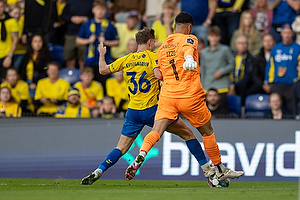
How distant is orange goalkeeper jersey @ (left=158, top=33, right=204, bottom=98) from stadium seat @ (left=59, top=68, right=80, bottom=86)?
6502 mm

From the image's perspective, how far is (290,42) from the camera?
45.0 ft

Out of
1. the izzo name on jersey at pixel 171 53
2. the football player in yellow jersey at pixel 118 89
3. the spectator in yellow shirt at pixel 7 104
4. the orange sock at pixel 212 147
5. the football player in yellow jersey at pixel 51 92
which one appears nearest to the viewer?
the izzo name on jersey at pixel 171 53

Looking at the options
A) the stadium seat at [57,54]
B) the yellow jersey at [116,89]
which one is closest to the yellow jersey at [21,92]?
the yellow jersey at [116,89]

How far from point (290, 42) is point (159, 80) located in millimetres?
5557

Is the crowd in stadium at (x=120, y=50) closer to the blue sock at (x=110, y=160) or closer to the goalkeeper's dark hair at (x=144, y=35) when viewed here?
the blue sock at (x=110, y=160)

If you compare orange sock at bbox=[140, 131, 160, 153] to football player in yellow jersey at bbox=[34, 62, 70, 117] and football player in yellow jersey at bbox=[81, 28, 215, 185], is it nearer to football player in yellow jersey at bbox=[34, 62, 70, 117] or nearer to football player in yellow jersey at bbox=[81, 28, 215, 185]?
football player in yellow jersey at bbox=[81, 28, 215, 185]

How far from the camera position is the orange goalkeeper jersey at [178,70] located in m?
8.28

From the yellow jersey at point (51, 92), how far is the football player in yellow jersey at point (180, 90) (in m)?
5.65

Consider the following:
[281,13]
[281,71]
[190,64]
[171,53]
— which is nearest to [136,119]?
[171,53]

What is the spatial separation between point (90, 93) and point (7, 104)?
194 cm

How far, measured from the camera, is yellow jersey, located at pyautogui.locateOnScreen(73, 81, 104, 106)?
1382 centimetres

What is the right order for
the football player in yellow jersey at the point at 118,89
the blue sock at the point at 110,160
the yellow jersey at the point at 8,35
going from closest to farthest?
the blue sock at the point at 110,160 → the football player in yellow jersey at the point at 118,89 → the yellow jersey at the point at 8,35

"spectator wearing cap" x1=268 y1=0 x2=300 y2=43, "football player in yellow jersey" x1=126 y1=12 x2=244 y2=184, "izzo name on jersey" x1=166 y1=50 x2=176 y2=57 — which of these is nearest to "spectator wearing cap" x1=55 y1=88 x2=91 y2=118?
"football player in yellow jersey" x1=126 y1=12 x2=244 y2=184

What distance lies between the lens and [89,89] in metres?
14.0
